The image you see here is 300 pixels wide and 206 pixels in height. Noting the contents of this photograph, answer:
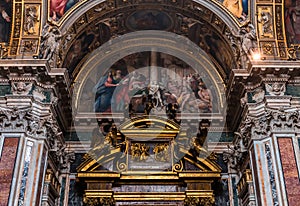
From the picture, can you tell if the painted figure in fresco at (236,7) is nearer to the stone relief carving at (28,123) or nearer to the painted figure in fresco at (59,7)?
the painted figure in fresco at (59,7)

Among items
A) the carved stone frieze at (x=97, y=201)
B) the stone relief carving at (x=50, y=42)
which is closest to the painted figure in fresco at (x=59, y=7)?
the stone relief carving at (x=50, y=42)

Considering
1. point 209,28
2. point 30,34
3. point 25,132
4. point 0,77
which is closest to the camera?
point 25,132

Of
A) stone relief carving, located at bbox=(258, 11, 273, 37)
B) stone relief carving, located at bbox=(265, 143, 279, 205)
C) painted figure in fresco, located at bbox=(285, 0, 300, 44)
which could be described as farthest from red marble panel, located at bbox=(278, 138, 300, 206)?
painted figure in fresco, located at bbox=(285, 0, 300, 44)

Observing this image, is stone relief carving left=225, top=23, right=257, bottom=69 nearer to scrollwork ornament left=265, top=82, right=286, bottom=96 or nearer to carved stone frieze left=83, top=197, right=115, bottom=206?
scrollwork ornament left=265, top=82, right=286, bottom=96

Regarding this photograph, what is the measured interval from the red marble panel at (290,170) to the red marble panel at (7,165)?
21.3 feet

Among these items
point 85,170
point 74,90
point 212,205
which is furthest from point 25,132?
point 212,205

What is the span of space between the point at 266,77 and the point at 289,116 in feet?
4.14

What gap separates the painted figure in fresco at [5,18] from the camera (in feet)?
41.9

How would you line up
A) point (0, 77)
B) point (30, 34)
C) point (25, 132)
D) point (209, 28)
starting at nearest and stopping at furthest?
point (25, 132) → point (0, 77) → point (30, 34) → point (209, 28)

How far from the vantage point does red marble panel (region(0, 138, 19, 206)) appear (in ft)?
33.0

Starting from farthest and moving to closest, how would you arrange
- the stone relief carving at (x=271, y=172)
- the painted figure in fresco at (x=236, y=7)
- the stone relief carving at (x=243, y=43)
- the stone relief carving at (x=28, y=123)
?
the painted figure in fresco at (x=236, y=7)
the stone relief carving at (x=243, y=43)
the stone relief carving at (x=28, y=123)
the stone relief carving at (x=271, y=172)

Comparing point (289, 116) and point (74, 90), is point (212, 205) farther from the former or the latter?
point (74, 90)

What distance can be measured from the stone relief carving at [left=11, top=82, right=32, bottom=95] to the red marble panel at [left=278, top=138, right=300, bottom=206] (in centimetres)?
656

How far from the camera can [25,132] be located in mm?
10719
